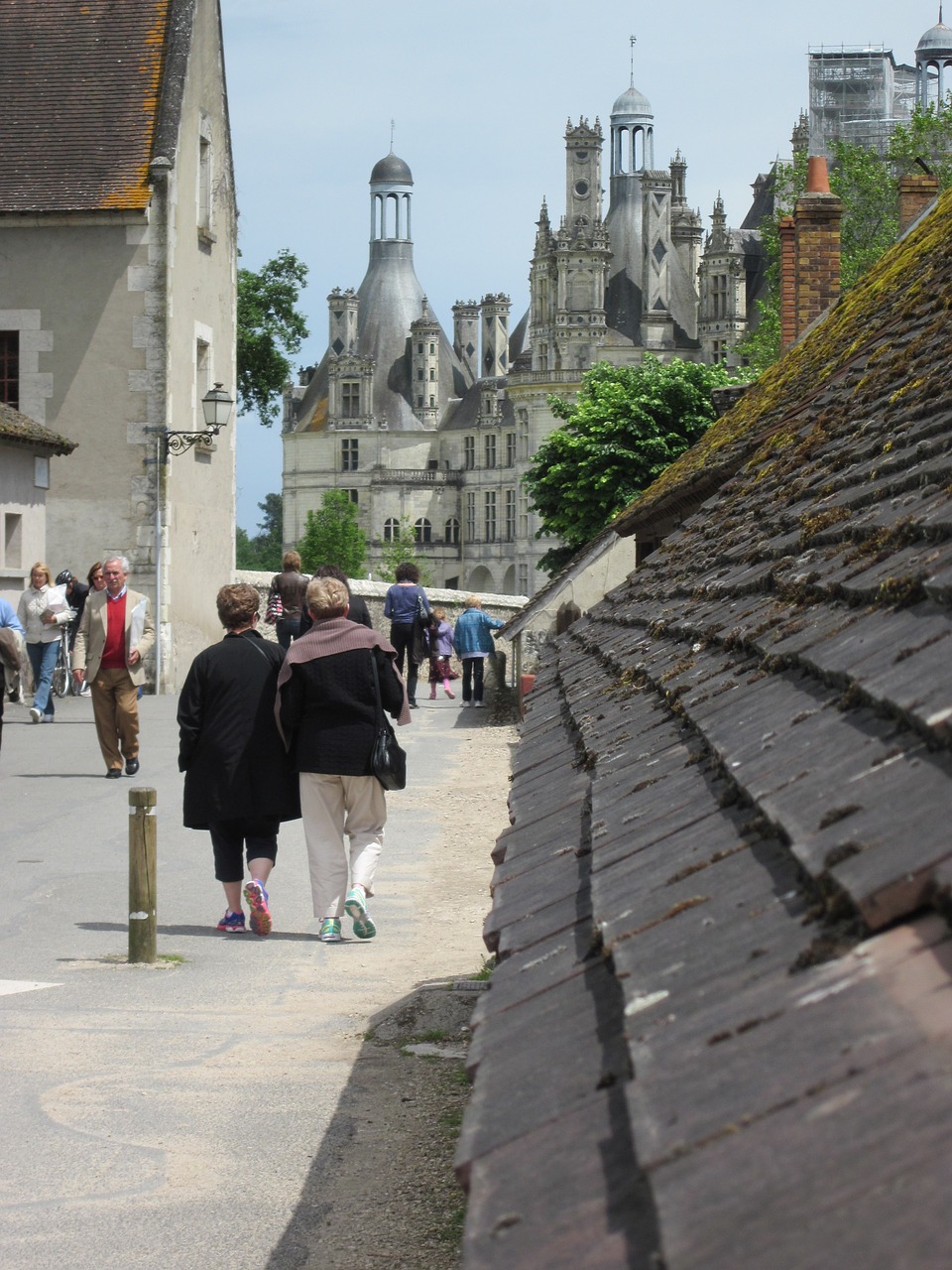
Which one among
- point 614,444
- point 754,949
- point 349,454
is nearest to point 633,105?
point 349,454

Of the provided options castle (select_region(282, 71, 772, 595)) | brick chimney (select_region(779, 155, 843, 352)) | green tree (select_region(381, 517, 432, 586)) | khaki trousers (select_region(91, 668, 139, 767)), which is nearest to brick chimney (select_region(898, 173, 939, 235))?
brick chimney (select_region(779, 155, 843, 352))

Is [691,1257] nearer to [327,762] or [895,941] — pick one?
[895,941]

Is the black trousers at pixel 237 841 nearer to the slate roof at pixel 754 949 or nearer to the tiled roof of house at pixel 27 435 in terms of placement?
the slate roof at pixel 754 949

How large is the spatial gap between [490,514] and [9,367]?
317 feet

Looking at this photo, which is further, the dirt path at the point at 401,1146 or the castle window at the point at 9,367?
the castle window at the point at 9,367

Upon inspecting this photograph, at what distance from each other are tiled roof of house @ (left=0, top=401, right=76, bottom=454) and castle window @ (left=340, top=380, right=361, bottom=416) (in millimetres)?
105668

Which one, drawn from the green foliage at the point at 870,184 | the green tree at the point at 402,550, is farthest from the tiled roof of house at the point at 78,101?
the green tree at the point at 402,550

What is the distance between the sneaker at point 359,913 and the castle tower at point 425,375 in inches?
4720

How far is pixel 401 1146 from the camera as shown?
5422mm

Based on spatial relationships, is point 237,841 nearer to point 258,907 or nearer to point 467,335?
point 258,907

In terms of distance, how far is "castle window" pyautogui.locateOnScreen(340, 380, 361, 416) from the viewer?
128 metres

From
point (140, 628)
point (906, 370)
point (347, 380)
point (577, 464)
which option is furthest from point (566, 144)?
point (906, 370)

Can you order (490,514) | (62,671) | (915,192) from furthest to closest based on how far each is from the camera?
(490,514), (62,671), (915,192)

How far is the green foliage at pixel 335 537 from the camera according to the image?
11800 cm
